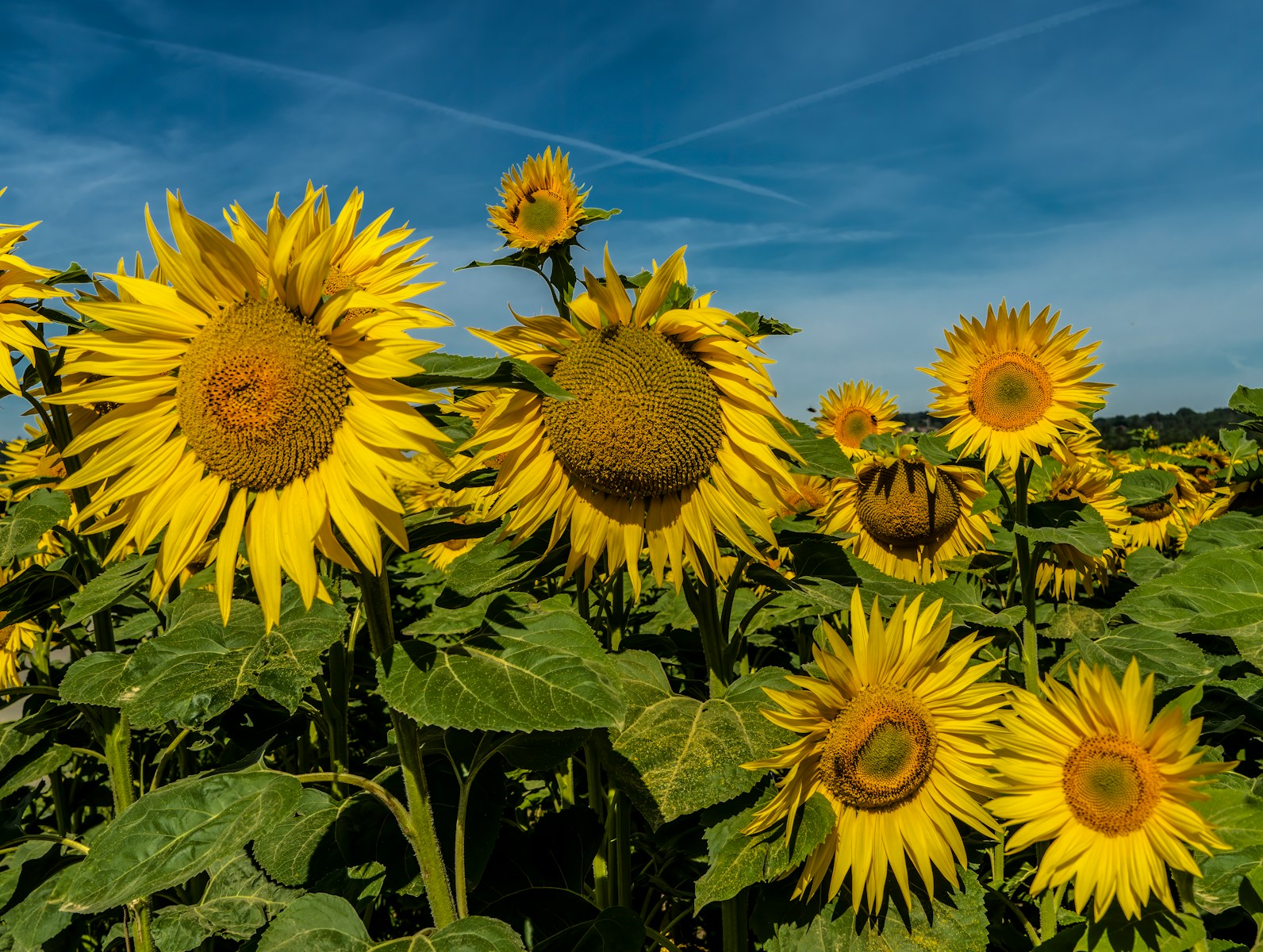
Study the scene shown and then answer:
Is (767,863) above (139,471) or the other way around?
the other way around

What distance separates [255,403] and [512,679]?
0.73 metres

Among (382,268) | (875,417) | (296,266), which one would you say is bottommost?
(296,266)

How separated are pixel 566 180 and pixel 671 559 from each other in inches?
150

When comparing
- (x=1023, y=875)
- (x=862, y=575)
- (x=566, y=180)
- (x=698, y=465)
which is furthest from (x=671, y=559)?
(x=566, y=180)

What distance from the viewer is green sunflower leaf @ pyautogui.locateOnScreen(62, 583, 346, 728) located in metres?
1.81

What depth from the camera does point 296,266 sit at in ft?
5.46

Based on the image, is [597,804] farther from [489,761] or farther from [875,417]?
[875,417]

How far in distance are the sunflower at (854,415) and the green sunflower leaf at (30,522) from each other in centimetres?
415

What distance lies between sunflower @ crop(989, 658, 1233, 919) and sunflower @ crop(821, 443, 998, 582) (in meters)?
2.10

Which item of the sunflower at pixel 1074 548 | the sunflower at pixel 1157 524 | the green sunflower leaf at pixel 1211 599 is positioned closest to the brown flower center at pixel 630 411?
the green sunflower leaf at pixel 1211 599

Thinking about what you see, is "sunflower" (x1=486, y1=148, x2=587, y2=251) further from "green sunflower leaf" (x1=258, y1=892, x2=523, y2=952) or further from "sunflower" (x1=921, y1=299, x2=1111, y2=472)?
"green sunflower leaf" (x1=258, y1=892, x2=523, y2=952)

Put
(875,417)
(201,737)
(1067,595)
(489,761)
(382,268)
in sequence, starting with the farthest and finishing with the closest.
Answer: (875,417) < (1067,595) < (201,737) < (489,761) < (382,268)

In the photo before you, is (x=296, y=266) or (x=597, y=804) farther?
(x=597, y=804)

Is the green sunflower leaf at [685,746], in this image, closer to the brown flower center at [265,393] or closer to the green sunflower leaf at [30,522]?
the brown flower center at [265,393]
